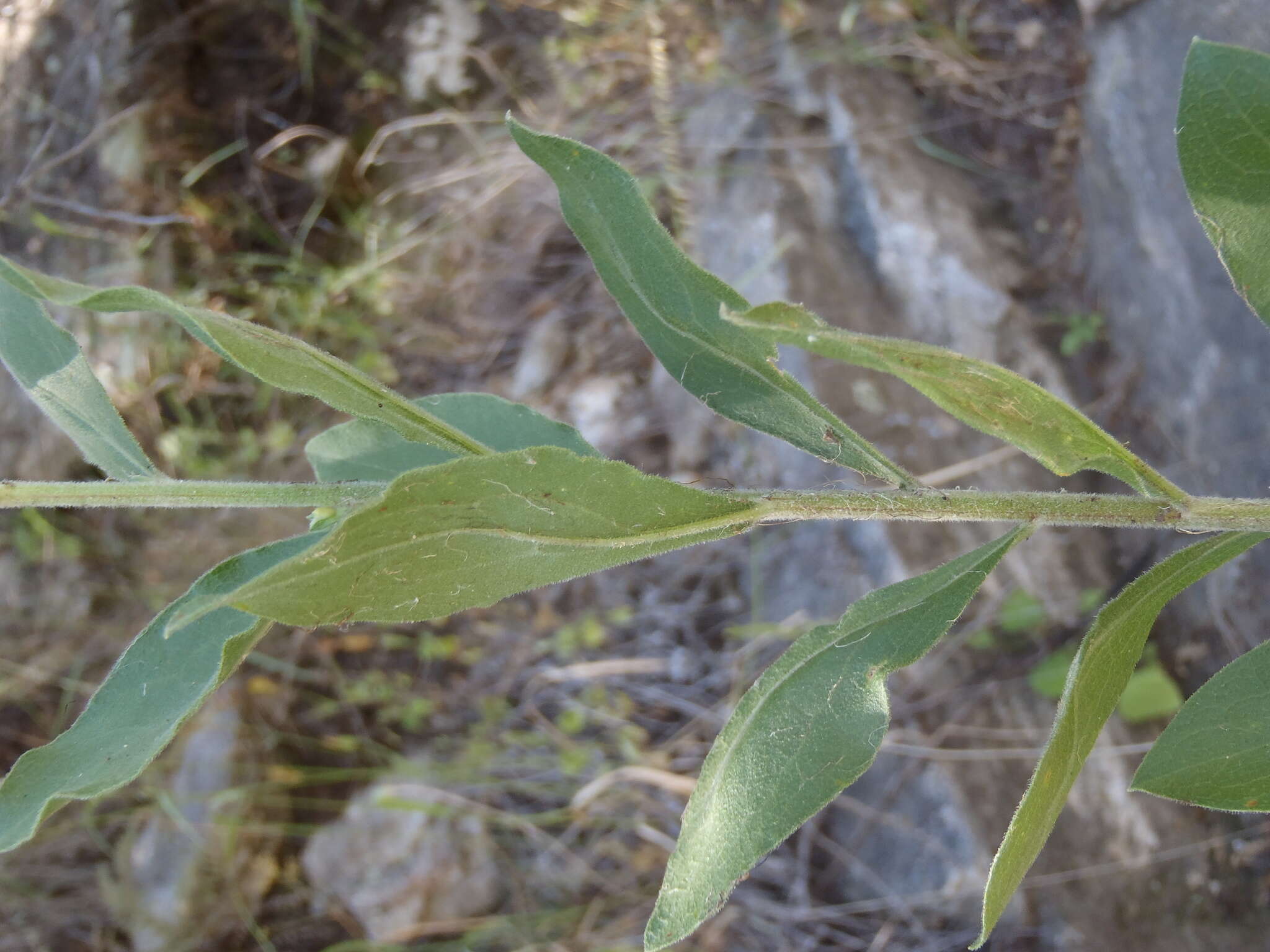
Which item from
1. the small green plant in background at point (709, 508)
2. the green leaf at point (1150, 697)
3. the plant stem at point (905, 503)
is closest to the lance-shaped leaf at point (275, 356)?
the small green plant in background at point (709, 508)

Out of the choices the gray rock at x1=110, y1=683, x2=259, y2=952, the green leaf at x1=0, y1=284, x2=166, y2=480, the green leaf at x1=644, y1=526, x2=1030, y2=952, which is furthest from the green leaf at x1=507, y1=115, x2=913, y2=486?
the gray rock at x1=110, y1=683, x2=259, y2=952

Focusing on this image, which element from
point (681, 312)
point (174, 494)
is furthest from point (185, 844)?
point (681, 312)

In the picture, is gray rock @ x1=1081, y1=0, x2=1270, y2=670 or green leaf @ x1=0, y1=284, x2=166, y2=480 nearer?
green leaf @ x1=0, y1=284, x2=166, y2=480

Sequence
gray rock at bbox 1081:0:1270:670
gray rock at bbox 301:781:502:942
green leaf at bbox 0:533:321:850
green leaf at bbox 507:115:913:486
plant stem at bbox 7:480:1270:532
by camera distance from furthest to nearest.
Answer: gray rock at bbox 301:781:502:942 → gray rock at bbox 1081:0:1270:670 → green leaf at bbox 507:115:913:486 → plant stem at bbox 7:480:1270:532 → green leaf at bbox 0:533:321:850

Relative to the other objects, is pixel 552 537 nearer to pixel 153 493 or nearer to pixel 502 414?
pixel 502 414

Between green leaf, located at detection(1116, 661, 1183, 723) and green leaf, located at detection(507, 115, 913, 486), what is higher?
green leaf, located at detection(507, 115, 913, 486)

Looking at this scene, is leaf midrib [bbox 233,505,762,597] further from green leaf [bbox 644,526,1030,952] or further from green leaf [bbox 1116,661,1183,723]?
green leaf [bbox 1116,661,1183,723]

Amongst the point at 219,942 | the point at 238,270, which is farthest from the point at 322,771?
the point at 238,270

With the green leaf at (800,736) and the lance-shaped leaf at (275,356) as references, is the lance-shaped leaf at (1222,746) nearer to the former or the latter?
the green leaf at (800,736)
